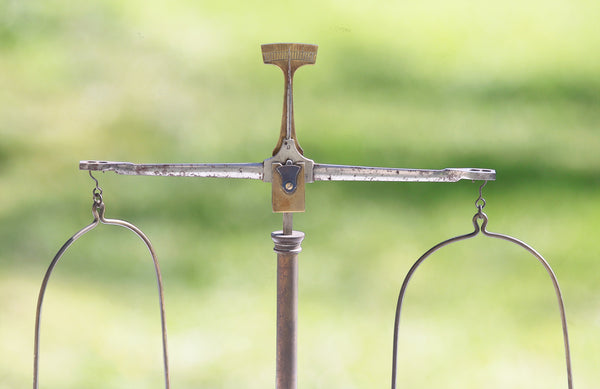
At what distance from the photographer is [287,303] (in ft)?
4.01

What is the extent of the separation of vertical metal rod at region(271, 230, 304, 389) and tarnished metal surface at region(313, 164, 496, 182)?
14 centimetres

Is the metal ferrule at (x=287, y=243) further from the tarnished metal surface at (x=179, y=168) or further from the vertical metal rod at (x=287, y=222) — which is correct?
the tarnished metal surface at (x=179, y=168)

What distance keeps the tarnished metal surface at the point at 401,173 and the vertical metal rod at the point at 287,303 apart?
140 mm

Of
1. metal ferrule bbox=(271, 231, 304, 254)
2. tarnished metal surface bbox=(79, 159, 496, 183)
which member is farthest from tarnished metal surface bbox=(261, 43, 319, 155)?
metal ferrule bbox=(271, 231, 304, 254)

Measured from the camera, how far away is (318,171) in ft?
3.85

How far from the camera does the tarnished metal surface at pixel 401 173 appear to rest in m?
1.15

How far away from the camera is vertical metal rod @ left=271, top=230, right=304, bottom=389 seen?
47.3 inches

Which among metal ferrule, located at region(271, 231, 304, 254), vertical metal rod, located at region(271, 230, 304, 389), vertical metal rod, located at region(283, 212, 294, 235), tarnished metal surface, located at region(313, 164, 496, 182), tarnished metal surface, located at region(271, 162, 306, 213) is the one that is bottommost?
vertical metal rod, located at region(271, 230, 304, 389)

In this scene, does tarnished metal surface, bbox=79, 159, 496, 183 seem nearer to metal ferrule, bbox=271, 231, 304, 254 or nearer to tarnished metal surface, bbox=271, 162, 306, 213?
tarnished metal surface, bbox=271, 162, 306, 213

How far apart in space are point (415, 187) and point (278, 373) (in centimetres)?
63

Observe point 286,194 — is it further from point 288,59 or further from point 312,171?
point 288,59

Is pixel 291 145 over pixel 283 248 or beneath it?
over

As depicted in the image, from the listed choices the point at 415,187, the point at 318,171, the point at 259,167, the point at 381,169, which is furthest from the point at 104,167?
the point at 415,187

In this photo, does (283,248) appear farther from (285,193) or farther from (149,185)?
(149,185)
